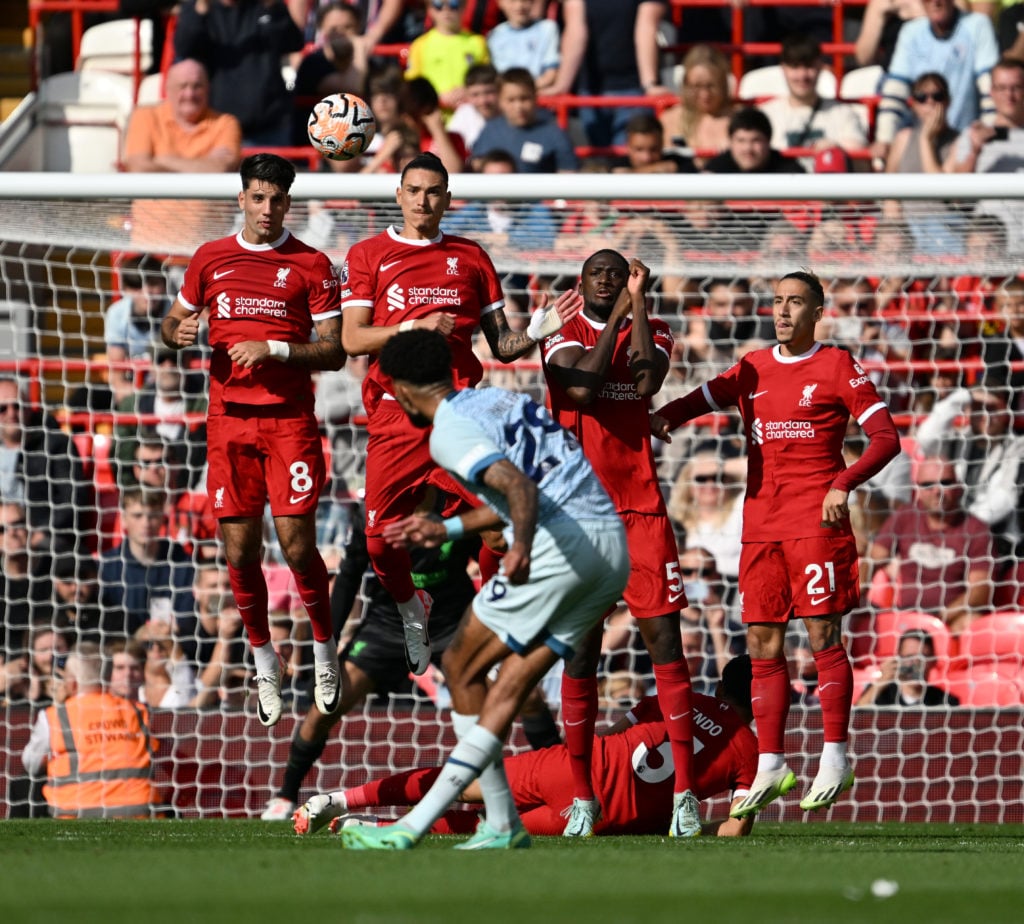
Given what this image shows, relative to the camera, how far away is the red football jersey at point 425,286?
852 centimetres

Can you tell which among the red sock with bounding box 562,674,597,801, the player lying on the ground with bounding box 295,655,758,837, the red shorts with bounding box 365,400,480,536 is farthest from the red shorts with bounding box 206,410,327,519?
the red sock with bounding box 562,674,597,801

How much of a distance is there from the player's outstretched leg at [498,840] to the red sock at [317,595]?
245 centimetres

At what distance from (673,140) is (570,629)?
887 centimetres

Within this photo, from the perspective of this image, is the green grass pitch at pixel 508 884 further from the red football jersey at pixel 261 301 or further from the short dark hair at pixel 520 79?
the short dark hair at pixel 520 79

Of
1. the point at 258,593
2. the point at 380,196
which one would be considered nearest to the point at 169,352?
the point at 380,196

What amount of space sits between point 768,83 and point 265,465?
863cm

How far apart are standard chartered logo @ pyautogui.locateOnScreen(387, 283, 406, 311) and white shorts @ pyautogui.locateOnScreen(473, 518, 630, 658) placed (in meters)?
2.44

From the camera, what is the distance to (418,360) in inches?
250

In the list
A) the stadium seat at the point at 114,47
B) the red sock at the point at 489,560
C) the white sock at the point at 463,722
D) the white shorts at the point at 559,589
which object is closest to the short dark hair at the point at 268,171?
the red sock at the point at 489,560

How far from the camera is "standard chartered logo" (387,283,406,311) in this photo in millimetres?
8531

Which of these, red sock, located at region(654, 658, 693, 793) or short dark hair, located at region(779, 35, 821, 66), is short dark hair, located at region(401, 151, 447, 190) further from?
short dark hair, located at region(779, 35, 821, 66)

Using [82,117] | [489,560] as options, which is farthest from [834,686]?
[82,117]

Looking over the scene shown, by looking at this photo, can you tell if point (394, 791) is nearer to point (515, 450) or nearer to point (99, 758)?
point (515, 450)

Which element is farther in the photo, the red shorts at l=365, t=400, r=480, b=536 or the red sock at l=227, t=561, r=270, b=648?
the red sock at l=227, t=561, r=270, b=648
